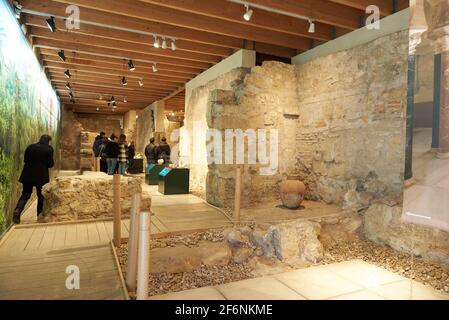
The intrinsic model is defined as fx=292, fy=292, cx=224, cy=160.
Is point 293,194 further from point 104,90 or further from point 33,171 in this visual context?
point 104,90

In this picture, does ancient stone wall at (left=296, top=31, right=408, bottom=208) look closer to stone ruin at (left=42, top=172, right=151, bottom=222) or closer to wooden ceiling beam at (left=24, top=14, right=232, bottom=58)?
wooden ceiling beam at (left=24, top=14, right=232, bottom=58)

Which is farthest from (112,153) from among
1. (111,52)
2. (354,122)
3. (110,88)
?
(354,122)

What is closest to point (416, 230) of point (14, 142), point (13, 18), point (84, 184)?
point (84, 184)

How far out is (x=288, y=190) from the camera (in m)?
5.42

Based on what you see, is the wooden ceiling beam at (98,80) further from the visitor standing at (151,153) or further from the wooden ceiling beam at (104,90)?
the visitor standing at (151,153)

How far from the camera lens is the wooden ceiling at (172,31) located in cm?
455

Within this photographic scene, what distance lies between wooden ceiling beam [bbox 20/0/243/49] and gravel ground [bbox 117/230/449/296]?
3730mm

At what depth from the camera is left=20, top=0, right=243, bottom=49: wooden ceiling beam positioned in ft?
14.9

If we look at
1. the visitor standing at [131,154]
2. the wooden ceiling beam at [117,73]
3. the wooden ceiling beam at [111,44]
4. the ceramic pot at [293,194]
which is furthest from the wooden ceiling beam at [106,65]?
the ceramic pot at [293,194]

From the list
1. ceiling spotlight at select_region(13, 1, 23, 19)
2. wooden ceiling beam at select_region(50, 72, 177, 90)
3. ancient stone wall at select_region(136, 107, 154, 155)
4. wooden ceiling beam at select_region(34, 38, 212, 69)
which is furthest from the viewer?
ancient stone wall at select_region(136, 107, 154, 155)

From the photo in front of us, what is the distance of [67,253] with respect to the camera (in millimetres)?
3473

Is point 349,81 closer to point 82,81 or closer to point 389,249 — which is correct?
point 389,249

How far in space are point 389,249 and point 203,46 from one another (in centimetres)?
513

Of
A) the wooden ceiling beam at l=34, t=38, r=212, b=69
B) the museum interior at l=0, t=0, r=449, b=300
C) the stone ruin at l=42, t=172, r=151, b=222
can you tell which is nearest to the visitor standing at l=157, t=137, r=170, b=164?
the museum interior at l=0, t=0, r=449, b=300
